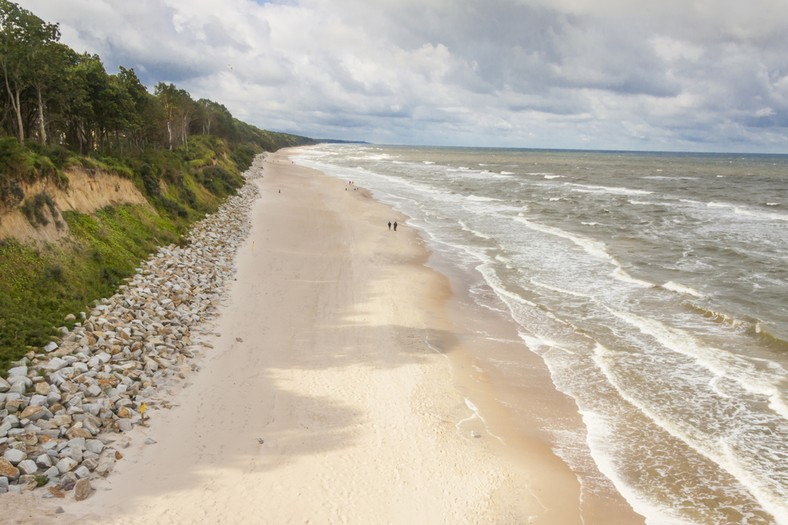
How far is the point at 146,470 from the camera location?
1053 cm

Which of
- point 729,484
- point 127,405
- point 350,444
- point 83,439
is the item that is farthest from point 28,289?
point 729,484

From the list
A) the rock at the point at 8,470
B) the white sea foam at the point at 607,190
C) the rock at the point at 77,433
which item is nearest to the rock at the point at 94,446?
the rock at the point at 77,433

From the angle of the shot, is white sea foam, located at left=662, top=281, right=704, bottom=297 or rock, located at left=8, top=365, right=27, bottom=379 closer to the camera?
rock, located at left=8, top=365, right=27, bottom=379

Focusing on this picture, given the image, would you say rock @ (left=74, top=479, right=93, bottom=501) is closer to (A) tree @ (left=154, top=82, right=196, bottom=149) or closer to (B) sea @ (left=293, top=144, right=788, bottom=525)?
(B) sea @ (left=293, top=144, right=788, bottom=525)

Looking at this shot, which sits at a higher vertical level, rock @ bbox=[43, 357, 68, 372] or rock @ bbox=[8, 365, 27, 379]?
rock @ bbox=[8, 365, 27, 379]

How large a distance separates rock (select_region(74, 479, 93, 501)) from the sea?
10.7 m

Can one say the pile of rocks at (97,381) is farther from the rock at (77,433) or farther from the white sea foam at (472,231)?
the white sea foam at (472,231)

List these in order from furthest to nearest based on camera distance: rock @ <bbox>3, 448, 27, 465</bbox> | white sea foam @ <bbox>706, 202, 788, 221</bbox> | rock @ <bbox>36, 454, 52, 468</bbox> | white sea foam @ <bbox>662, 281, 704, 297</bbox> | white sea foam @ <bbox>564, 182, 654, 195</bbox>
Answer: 1. white sea foam @ <bbox>564, 182, 654, 195</bbox>
2. white sea foam @ <bbox>706, 202, 788, 221</bbox>
3. white sea foam @ <bbox>662, 281, 704, 297</bbox>
4. rock @ <bbox>36, 454, 52, 468</bbox>
5. rock @ <bbox>3, 448, 27, 465</bbox>

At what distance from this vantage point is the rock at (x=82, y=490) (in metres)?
9.38

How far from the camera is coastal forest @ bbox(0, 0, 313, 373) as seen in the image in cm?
1535

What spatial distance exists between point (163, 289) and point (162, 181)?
58.5 ft

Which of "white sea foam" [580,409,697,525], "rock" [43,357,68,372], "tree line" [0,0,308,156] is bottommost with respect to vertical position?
"white sea foam" [580,409,697,525]

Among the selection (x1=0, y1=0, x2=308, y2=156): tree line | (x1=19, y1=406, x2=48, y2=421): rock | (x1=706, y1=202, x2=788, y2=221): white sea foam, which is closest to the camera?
(x1=19, y1=406, x2=48, y2=421): rock

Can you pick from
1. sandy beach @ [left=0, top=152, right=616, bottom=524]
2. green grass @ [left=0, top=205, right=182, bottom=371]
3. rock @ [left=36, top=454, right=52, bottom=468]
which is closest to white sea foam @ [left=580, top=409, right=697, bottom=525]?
sandy beach @ [left=0, top=152, right=616, bottom=524]
